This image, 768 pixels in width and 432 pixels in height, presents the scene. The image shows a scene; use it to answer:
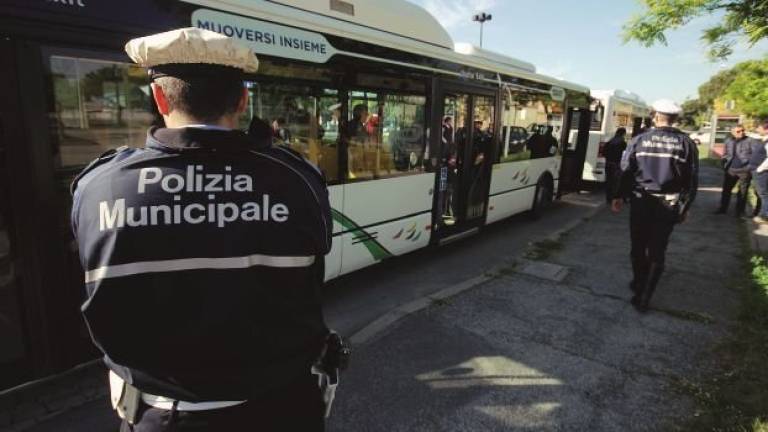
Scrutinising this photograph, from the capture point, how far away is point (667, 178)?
4766 millimetres

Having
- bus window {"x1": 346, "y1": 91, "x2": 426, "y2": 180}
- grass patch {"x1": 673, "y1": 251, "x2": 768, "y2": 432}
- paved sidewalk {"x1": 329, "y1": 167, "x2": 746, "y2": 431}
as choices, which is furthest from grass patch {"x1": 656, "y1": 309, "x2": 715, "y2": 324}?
bus window {"x1": 346, "y1": 91, "x2": 426, "y2": 180}

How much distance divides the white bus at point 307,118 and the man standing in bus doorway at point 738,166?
4822 mm

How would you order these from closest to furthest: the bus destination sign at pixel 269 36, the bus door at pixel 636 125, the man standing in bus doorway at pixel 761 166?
the bus destination sign at pixel 269 36
the man standing in bus doorway at pixel 761 166
the bus door at pixel 636 125

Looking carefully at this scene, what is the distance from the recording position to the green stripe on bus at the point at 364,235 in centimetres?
504

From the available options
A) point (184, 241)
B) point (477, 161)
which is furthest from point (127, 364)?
point (477, 161)

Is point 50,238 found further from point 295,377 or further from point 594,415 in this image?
point 594,415

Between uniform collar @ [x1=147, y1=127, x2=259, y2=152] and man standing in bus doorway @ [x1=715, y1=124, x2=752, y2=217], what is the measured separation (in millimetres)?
11956

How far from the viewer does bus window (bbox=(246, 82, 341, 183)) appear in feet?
13.9

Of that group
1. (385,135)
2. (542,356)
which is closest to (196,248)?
(542,356)

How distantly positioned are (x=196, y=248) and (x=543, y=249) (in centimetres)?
687

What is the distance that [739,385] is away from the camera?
3.54m

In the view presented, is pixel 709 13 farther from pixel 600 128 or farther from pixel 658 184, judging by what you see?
pixel 600 128

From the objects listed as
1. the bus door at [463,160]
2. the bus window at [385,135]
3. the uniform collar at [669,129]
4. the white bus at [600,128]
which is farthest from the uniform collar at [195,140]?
the white bus at [600,128]

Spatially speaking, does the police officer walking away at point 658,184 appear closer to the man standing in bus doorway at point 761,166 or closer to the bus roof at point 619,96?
the man standing in bus doorway at point 761,166
